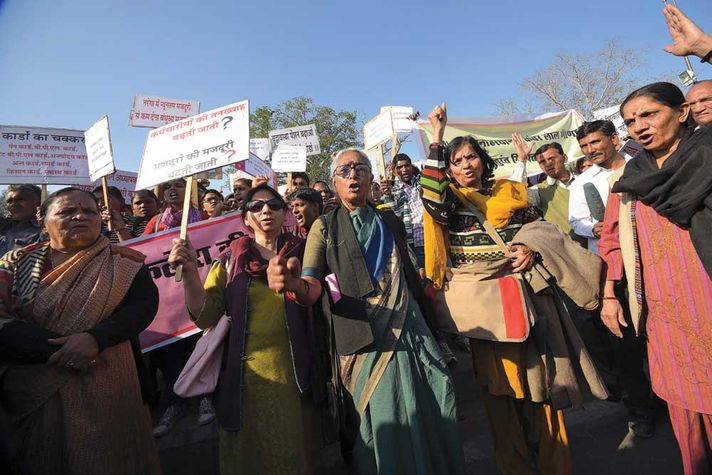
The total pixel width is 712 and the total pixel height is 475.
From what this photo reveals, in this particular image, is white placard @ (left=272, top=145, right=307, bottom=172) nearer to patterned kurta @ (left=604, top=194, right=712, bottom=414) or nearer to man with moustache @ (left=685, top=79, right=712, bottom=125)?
man with moustache @ (left=685, top=79, right=712, bottom=125)

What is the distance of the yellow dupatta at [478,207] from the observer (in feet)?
6.77

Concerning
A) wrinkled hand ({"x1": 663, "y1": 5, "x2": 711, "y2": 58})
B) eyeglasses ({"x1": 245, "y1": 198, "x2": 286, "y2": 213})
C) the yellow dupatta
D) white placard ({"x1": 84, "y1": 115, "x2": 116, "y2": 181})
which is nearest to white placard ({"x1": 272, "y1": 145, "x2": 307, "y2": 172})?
white placard ({"x1": 84, "y1": 115, "x2": 116, "y2": 181})

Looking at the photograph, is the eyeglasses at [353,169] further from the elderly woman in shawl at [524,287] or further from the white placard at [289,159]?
the white placard at [289,159]

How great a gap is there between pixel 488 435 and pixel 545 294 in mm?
1401

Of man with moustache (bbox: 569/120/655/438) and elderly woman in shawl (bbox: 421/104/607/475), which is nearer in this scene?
elderly woman in shawl (bbox: 421/104/607/475)

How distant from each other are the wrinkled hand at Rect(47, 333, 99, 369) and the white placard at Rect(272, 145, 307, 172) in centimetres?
455

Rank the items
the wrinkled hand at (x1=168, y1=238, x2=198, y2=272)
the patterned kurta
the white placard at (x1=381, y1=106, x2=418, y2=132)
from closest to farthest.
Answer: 1. the patterned kurta
2. the wrinkled hand at (x1=168, y1=238, x2=198, y2=272)
3. the white placard at (x1=381, y1=106, x2=418, y2=132)

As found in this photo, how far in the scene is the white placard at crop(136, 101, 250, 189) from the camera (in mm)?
2311

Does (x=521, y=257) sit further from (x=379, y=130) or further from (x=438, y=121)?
(x=379, y=130)

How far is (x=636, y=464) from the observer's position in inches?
93.7

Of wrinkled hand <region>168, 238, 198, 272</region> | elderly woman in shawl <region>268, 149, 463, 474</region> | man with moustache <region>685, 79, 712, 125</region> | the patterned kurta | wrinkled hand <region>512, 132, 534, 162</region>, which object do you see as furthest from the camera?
wrinkled hand <region>512, 132, 534, 162</region>

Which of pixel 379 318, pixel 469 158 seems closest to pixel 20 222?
pixel 379 318

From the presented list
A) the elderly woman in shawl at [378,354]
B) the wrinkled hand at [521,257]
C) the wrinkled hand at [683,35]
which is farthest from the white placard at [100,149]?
the wrinkled hand at [683,35]

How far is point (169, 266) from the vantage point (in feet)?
11.3
